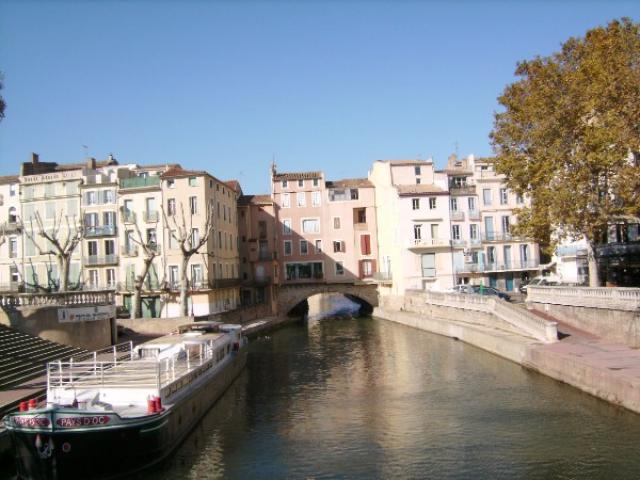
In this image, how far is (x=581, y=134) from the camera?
33.5m

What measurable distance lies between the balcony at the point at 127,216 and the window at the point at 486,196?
36.7 m

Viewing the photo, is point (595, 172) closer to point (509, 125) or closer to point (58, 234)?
point (509, 125)

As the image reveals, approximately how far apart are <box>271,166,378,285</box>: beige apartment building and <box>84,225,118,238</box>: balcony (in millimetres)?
20167

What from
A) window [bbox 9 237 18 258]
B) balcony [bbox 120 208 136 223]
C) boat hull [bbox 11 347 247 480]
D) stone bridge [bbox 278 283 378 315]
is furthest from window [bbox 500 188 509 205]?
boat hull [bbox 11 347 247 480]

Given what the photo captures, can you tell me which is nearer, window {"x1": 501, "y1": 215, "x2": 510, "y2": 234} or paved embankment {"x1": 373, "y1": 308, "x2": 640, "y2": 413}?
paved embankment {"x1": 373, "y1": 308, "x2": 640, "y2": 413}

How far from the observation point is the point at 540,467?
57.6 feet

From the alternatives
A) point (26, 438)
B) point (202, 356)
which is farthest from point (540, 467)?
point (202, 356)

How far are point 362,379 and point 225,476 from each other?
1497 centimetres

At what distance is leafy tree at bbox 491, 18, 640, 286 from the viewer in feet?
101

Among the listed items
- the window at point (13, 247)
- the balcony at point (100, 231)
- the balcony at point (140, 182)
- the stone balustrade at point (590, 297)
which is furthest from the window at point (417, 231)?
the window at point (13, 247)

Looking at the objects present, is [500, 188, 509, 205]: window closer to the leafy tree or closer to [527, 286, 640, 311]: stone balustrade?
[527, 286, 640, 311]: stone balustrade

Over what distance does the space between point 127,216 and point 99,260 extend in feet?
16.7

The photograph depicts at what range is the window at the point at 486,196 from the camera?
65.4m

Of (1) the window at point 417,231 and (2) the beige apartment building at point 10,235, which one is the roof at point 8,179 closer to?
(2) the beige apartment building at point 10,235
